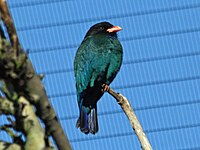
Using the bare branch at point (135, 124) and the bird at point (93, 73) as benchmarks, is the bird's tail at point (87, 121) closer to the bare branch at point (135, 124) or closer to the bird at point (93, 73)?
the bird at point (93, 73)

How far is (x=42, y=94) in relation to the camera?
1.29 meters

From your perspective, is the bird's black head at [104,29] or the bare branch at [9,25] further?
the bird's black head at [104,29]

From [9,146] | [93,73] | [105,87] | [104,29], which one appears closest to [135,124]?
[9,146]

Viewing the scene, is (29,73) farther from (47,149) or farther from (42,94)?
(47,149)

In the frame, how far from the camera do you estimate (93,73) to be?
13.5 ft

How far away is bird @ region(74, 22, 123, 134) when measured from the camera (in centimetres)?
405

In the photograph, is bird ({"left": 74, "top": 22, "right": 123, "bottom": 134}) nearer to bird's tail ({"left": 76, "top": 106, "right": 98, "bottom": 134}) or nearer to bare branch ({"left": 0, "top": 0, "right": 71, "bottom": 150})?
bird's tail ({"left": 76, "top": 106, "right": 98, "bottom": 134})

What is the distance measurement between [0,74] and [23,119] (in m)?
0.11

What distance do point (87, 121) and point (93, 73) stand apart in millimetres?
322

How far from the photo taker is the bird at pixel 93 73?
13.3 ft

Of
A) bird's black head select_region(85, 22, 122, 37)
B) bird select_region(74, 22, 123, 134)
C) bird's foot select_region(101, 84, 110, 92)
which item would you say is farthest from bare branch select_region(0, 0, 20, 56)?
bird's black head select_region(85, 22, 122, 37)

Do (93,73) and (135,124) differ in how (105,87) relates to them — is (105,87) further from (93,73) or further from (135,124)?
(135,124)

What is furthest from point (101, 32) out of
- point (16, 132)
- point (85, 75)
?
point (16, 132)

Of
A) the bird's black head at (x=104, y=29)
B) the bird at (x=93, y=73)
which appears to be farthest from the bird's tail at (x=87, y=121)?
the bird's black head at (x=104, y=29)
